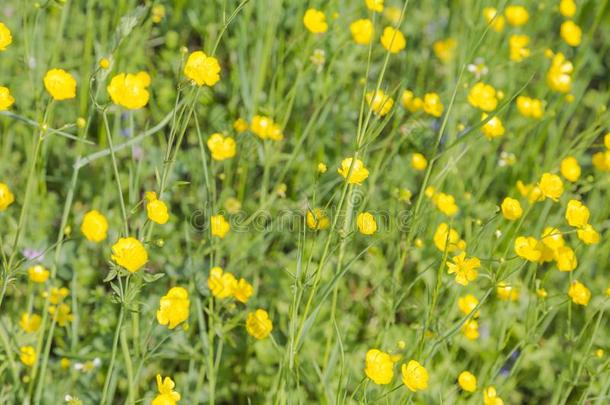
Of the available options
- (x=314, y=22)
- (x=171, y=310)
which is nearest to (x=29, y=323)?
(x=171, y=310)

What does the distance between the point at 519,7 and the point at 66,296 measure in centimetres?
179

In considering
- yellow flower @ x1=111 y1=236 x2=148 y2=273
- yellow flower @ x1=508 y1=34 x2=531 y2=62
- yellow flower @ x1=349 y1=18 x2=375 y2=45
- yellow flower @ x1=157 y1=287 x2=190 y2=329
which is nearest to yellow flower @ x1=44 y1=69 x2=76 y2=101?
yellow flower @ x1=111 y1=236 x2=148 y2=273

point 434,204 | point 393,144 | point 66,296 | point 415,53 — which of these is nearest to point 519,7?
point 415,53

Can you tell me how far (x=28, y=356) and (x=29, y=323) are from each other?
13 cm

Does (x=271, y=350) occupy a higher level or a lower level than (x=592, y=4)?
lower

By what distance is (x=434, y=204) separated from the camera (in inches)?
87.6

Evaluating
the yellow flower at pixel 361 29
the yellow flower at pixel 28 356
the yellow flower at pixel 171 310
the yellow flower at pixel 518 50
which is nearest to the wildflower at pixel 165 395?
the yellow flower at pixel 171 310

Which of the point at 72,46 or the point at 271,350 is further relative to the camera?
the point at 72,46

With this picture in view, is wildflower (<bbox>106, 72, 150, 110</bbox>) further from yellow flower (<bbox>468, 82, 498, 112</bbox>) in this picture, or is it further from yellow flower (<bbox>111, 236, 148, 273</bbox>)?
yellow flower (<bbox>468, 82, 498, 112</bbox>)

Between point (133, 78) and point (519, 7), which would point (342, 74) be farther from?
point (133, 78)

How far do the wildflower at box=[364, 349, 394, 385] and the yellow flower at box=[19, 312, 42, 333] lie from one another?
0.83m

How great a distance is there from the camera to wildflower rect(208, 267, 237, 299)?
5.88 ft

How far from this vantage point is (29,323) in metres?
1.89

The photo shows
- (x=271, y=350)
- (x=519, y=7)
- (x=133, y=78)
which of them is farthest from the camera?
(x=519, y=7)
